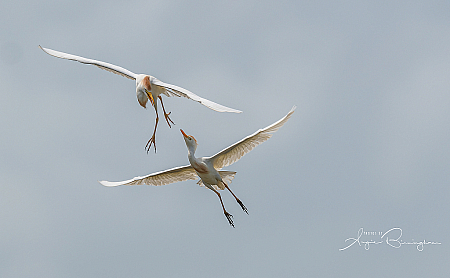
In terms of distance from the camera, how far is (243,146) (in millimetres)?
19797

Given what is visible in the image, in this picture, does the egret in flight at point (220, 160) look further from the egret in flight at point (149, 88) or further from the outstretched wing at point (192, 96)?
the outstretched wing at point (192, 96)

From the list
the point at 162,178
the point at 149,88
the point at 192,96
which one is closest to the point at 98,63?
the point at 149,88

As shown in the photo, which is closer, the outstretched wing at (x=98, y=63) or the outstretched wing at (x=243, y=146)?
the outstretched wing at (x=243, y=146)

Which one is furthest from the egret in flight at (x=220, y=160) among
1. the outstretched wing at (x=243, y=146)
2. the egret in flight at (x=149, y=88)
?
the egret in flight at (x=149, y=88)

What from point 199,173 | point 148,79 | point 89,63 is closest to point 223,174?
point 199,173

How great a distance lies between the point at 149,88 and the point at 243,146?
3514 mm

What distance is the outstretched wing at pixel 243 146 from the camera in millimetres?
19188

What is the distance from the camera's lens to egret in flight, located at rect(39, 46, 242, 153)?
49.3ft

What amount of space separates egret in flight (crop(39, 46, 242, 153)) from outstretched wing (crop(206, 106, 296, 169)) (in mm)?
2161

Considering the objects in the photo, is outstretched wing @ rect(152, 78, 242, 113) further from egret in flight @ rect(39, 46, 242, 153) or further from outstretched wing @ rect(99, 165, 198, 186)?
outstretched wing @ rect(99, 165, 198, 186)

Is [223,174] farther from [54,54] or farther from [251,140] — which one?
[54,54]

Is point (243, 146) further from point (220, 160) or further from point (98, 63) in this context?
point (98, 63)

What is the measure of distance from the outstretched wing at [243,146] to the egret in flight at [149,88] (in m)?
2.16

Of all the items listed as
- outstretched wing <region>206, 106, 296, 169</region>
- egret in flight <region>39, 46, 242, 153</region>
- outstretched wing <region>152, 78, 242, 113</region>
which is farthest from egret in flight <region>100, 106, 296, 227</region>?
outstretched wing <region>152, 78, 242, 113</region>
